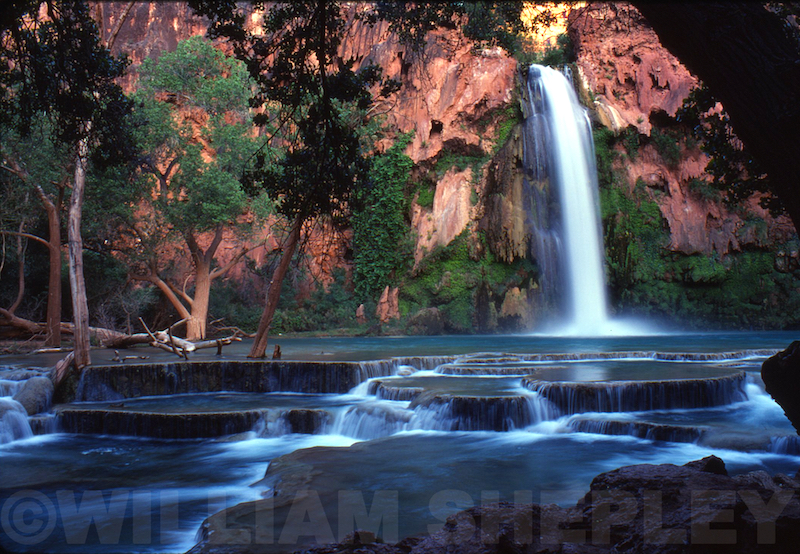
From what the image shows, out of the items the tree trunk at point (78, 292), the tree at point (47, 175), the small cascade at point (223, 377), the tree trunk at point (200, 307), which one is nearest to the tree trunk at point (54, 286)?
the tree at point (47, 175)

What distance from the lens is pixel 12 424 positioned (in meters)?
9.59

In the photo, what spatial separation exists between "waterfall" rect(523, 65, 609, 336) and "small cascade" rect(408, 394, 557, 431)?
1667 centimetres

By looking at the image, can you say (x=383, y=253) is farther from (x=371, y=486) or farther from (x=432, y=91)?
(x=371, y=486)

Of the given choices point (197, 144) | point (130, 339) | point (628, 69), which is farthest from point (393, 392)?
point (628, 69)

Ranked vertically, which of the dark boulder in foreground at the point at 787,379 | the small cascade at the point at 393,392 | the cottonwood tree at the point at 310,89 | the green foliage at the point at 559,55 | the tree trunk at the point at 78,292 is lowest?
the small cascade at the point at 393,392

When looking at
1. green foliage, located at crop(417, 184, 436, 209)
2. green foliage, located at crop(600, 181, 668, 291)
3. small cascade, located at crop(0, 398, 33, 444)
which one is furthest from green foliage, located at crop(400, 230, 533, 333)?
small cascade, located at crop(0, 398, 33, 444)

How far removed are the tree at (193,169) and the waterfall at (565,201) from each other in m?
12.1

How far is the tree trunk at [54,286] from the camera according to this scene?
1705cm

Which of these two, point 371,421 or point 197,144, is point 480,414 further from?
point 197,144

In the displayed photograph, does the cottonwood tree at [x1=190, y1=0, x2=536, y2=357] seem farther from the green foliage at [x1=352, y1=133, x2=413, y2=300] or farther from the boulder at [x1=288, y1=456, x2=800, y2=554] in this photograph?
the green foliage at [x1=352, y1=133, x2=413, y2=300]

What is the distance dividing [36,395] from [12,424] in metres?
1.19

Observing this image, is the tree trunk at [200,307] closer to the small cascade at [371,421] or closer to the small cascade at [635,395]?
the small cascade at [371,421]

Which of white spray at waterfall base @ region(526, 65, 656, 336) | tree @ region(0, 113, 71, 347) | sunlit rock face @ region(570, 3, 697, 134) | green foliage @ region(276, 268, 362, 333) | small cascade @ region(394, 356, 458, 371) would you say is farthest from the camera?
green foliage @ region(276, 268, 362, 333)

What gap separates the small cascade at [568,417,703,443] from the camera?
24.0ft
